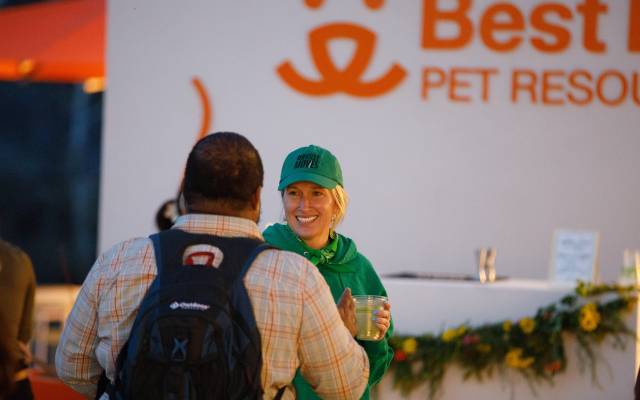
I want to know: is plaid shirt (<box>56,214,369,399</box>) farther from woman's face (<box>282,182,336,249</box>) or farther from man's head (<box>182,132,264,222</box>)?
woman's face (<box>282,182,336,249</box>)

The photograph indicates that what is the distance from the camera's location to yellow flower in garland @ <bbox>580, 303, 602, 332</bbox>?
4.95 meters

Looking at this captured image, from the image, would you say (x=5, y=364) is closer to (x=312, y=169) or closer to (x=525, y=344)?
(x=312, y=169)

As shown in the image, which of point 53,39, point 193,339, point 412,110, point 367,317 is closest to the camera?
point 193,339

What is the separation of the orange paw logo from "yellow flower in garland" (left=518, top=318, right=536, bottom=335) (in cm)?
240

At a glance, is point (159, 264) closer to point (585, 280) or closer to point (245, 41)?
point (585, 280)

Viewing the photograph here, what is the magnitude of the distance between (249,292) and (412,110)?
15.5 ft

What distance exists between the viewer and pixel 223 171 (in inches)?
98.4

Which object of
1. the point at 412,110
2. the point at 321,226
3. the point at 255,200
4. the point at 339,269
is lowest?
the point at 339,269

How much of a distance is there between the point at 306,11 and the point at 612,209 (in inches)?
89.9

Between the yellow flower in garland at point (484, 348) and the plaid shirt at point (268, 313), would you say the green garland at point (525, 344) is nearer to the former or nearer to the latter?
the yellow flower in garland at point (484, 348)

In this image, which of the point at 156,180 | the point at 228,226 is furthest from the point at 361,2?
the point at 228,226

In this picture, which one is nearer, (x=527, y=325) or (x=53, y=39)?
(x=527, y=325)

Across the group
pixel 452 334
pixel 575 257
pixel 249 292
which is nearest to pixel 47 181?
Result: pixel 575 257

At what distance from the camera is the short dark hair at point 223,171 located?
250cm
